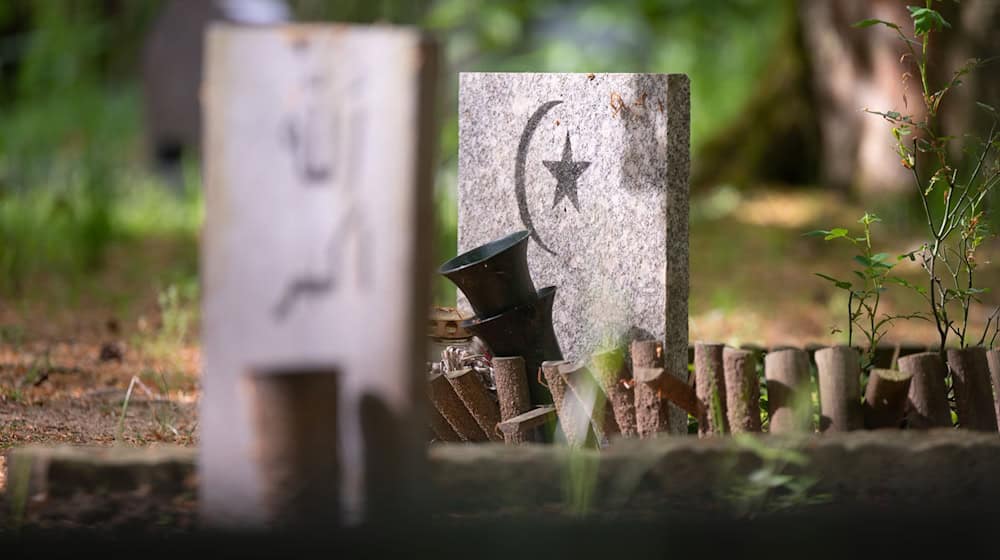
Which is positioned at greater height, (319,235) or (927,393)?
(319,235)

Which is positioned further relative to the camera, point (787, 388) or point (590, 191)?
point (590, 191)

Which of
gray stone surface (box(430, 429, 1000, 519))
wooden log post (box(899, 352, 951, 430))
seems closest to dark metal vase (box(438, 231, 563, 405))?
gray stone surface (box(430, 429, 1000, 519))

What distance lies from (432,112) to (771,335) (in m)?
3.82

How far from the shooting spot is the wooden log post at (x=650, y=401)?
3020 millimetres

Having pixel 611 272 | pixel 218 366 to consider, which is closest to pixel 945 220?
→ pixel 611 272

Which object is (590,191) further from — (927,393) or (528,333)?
(927,393)

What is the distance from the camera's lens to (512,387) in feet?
11.4

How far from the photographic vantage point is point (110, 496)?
248 centimetres

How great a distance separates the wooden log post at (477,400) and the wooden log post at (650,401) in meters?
0.55

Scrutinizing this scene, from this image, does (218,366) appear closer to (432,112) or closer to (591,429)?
(432,112)

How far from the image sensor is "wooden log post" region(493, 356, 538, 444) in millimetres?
3445

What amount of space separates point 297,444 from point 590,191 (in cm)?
175

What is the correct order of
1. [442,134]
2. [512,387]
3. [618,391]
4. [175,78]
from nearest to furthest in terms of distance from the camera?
[618,391] < [512,387] < [442,134] < [175,78]

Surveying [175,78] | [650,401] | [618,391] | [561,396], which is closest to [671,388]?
[650,401]
